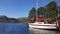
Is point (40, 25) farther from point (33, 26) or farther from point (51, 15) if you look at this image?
point (51, 15)

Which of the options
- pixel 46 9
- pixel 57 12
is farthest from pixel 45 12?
pixel 57 12

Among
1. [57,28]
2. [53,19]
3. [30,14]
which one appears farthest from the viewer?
[30,14]

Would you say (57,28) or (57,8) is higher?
(57,8)

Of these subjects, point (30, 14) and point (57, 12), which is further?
point (30, 14)

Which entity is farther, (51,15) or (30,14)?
(30,14)

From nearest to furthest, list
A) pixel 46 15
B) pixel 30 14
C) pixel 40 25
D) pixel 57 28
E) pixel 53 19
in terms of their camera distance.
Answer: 1. pixel 57 28
2. pixel 40 25
3. pixel 53 19
4. pixel 46 15
5. pixel 30 14

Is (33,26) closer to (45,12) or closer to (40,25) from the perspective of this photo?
(40,25)

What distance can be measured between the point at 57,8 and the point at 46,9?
16.7 ft

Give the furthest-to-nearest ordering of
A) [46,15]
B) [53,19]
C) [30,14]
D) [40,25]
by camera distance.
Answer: [30,14] < [46,15] < [53,19] < [40,25]

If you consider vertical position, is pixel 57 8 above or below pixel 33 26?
above

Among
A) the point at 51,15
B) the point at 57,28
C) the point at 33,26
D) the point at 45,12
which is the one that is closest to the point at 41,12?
the point at 45,12

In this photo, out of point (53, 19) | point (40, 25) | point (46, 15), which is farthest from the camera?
point (46, 15)

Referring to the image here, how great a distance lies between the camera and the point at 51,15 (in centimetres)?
6238

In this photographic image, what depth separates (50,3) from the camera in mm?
67562
